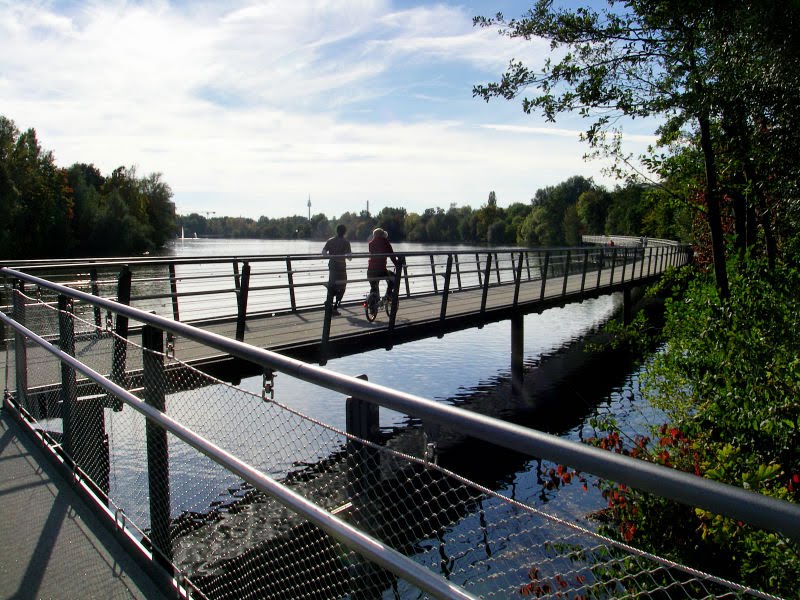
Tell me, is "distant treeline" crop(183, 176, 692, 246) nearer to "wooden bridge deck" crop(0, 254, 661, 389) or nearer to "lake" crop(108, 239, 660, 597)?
"lake" crop(108, 239, 660, 597)

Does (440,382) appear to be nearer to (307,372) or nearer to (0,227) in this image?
(307,372)

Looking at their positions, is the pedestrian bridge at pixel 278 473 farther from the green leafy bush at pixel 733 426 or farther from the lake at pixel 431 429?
the green leafy bush at pixel 733 426

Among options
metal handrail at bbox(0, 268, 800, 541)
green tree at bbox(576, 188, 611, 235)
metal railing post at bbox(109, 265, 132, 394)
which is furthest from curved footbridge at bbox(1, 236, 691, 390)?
green tree at bbox(576, 188, 611, 235)

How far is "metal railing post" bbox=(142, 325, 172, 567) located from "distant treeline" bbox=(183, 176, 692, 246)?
6210 cm

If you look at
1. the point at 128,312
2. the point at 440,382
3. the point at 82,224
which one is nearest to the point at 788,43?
the point at 128,312

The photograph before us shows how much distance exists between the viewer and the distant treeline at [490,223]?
91.8 metres

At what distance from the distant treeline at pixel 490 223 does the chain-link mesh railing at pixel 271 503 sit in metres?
58.0

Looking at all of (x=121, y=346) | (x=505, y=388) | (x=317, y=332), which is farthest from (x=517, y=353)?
(x=121, y=346)

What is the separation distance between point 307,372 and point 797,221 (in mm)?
7120

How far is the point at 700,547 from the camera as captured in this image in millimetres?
6574

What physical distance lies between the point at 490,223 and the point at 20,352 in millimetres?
135114

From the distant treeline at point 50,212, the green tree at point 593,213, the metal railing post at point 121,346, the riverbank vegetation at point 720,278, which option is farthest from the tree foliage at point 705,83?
the green tree at point 593,213

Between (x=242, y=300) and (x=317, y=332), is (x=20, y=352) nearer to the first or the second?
(x=242, y=300)

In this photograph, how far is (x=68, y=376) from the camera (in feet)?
14.3
